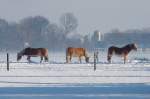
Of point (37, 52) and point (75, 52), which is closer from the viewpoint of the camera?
point (75, 52)

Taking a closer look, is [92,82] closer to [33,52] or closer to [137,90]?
[137,90]

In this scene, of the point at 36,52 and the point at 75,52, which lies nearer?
the point at 75,52

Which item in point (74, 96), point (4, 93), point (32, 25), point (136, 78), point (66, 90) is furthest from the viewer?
point (32, 25)

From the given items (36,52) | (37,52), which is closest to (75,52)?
(37,52)

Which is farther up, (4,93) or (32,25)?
(32,25)

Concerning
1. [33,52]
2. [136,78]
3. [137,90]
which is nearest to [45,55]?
[33,52]

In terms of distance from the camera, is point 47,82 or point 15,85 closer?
point 15,85

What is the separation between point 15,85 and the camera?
18672 millimetres

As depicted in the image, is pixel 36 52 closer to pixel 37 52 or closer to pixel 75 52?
pixel 37 52

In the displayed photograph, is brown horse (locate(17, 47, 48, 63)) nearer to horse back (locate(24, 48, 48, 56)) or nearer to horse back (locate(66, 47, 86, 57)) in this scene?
horse back (locate(24, 48, 48, 56))

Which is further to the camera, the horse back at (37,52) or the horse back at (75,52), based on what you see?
the horse back at (37,52)

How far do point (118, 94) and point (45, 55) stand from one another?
24.0 m

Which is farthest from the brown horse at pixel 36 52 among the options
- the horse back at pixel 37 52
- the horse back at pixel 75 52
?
the horse back at pixel 75 52

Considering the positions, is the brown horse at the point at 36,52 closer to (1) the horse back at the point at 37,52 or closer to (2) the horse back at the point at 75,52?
(1) the horse back at the point at 37,52
